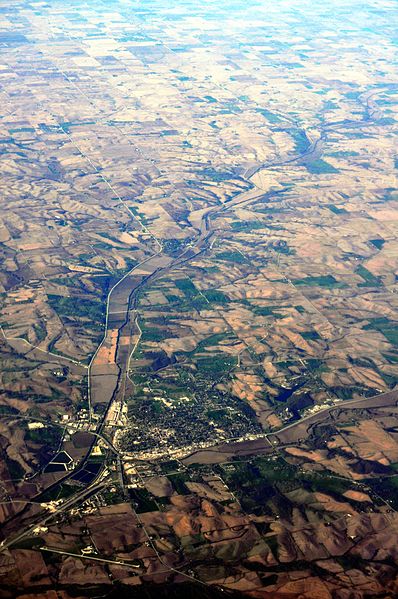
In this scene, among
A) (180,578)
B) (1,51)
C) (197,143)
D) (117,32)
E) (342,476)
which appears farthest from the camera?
(117,32)

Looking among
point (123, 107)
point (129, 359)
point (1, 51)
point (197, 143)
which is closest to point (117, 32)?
point (1, 51)

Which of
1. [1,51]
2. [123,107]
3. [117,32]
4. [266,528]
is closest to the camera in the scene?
[266,528]

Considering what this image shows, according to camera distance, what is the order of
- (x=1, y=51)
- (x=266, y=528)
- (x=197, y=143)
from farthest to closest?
(x=1, y=51), (x=197, y=143), (x=266, y=528)

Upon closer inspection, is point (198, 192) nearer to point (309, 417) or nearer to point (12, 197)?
point (12, 197)

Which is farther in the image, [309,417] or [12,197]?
[12,197]

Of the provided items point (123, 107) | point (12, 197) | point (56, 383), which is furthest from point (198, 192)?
point (56, 383)

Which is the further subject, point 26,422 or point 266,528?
point 26,422

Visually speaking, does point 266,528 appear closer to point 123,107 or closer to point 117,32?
point 123,107

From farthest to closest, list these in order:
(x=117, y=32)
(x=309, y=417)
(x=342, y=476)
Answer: (x=117, y=32) < (x=309, y=417) < (x=342, y=476)
